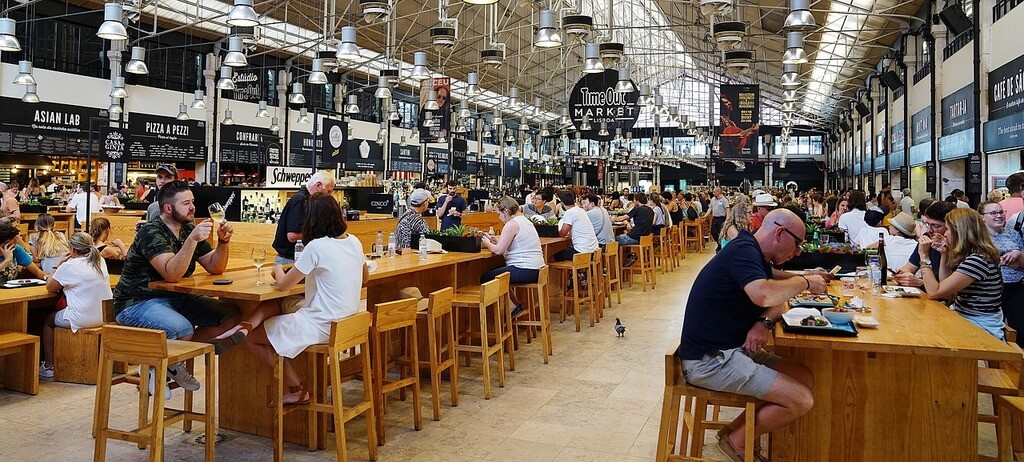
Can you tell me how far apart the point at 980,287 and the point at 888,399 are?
4.06ft

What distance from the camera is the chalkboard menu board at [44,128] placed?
1559cm

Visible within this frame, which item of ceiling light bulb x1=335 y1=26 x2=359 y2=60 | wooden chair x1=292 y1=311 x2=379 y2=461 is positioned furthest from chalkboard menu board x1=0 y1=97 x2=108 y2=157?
wooden chair x1=292 y1=311 x2=379 y2=461

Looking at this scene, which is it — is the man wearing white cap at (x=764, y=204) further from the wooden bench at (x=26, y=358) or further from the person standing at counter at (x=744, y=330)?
the wooden bench at (x=26, y=358)

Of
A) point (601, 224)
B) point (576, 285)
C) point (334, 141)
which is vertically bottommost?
point (576, 285)

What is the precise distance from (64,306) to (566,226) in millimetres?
4866

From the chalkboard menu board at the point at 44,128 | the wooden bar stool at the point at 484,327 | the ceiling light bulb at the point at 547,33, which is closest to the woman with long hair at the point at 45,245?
the wooden bar stool at the point at 484,327

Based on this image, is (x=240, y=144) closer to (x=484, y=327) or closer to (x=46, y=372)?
(x=46, y=372)

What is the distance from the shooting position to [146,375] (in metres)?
3.54

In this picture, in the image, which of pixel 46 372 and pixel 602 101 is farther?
pixel 602 101

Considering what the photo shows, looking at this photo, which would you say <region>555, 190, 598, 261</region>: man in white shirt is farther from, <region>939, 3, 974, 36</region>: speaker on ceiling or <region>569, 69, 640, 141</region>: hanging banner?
<region>939, 3, 974, 36</region>: speaker on ceiling

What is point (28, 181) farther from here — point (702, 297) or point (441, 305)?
point (702, 297)

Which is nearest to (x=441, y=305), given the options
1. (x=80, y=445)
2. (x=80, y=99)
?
(x=80, y=445)

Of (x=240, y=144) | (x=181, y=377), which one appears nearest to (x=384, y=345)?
(x=181, y=377)

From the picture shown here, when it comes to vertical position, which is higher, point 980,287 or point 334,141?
point 334,141
